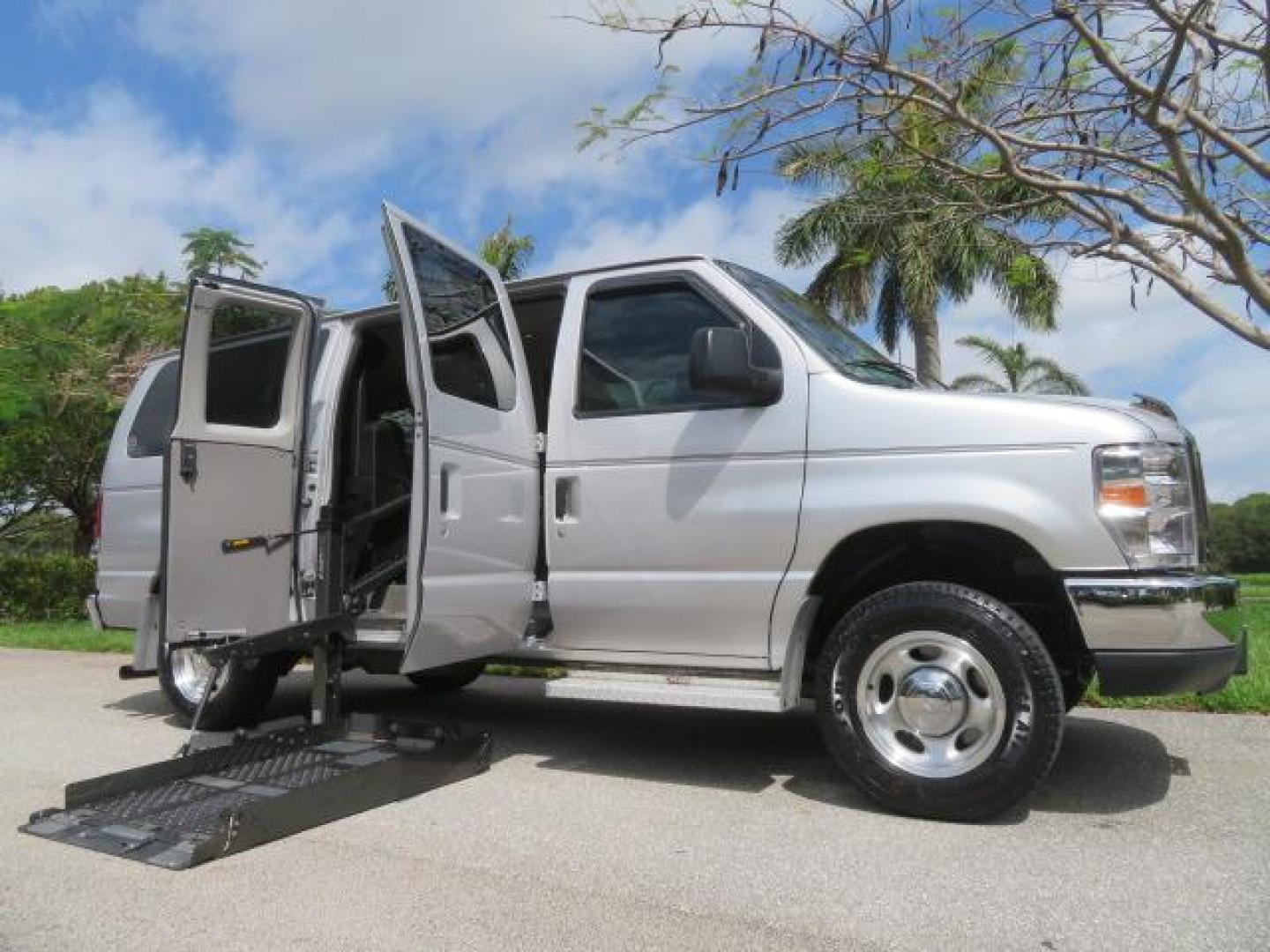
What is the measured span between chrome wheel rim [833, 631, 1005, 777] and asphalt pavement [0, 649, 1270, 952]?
0.28 metres

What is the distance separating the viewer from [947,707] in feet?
13.8

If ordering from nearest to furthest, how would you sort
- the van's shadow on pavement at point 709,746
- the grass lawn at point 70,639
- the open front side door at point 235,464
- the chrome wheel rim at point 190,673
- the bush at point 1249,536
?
the van's shadow on pavement at point 709,746 < the open front side door at point 235,464 < the chrome wheel rim at point 190,673 < the grass lawn at point 70,639 < the bush at point 1249,536

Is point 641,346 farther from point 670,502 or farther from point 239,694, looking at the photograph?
point 239,694

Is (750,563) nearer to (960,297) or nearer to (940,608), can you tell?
(940,608)

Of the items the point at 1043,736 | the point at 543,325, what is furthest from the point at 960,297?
the point at 1043,736

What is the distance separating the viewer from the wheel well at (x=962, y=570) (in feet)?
14.5

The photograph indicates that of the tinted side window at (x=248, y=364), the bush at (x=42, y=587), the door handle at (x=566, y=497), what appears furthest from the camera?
the bush at (x=42, y=587)

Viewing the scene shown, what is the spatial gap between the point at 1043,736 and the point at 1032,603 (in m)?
0.73

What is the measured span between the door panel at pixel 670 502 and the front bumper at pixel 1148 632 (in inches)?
48.6

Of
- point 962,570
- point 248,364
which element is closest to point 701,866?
point 962,570

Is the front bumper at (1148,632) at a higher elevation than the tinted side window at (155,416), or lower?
lower

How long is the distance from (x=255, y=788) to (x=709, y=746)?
2342 millimetres

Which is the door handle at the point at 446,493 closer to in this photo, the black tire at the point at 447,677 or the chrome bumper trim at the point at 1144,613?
the black tire at the point at 447,677

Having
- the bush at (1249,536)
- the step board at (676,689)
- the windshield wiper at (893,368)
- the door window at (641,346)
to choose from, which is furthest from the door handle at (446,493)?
the bush at (1249,536)
